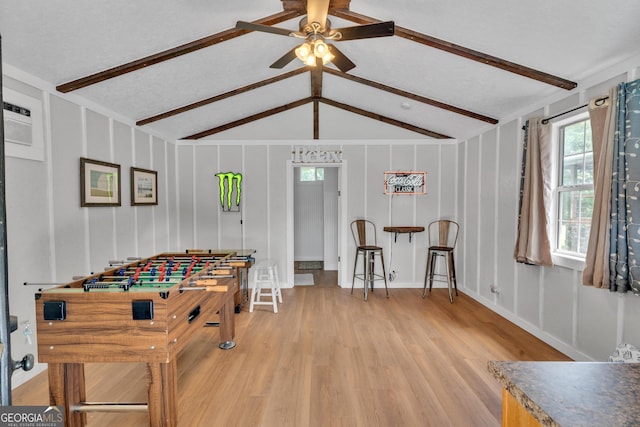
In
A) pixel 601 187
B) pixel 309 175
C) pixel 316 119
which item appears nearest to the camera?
pixel 601 187

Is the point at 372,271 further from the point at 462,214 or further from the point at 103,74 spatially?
the point at 103,74

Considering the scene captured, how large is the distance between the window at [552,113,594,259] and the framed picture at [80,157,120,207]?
4.51m

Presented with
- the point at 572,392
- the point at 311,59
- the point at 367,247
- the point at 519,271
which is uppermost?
the point at 311,59

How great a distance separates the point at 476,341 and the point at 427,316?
76cm

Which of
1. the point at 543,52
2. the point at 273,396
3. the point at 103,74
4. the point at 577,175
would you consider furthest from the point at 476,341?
the point at 103,74

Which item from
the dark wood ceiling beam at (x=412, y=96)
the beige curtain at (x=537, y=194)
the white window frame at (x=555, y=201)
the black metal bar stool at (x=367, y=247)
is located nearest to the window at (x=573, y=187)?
the white window frame at (x=555, y=201)

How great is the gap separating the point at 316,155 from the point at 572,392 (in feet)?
15.2

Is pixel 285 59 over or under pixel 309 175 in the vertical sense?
over

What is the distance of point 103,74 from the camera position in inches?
110

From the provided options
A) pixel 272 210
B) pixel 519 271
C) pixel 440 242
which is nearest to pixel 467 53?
pixel 519 271

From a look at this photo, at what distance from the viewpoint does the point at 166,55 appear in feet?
8.93

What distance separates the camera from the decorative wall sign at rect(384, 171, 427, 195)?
5.14m

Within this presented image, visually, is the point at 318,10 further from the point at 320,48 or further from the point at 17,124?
the point at 17,124

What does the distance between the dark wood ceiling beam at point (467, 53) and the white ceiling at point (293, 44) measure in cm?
5
